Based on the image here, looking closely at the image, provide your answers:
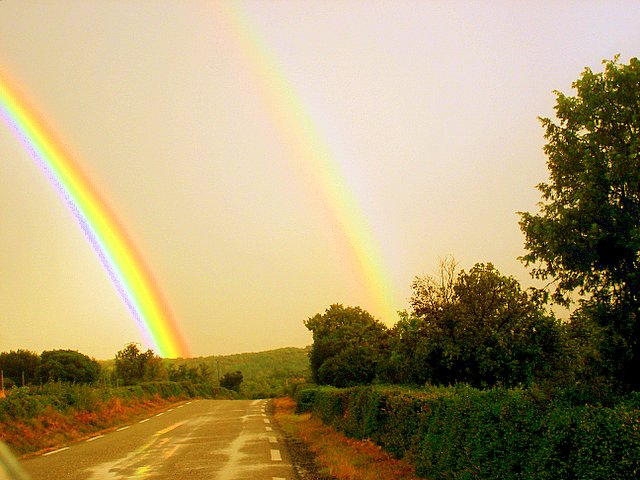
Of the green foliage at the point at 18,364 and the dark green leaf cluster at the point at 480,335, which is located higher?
the green foliage at the point at 18,364

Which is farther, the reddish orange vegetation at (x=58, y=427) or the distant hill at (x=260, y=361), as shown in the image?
A: the distant hill at (x=260, y=361)

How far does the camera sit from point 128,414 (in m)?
29.5

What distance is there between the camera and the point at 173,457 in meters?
13.2

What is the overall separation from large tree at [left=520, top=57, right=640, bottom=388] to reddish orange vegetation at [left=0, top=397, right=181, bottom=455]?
15.1 metres

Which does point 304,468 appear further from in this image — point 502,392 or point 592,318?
point 592,318

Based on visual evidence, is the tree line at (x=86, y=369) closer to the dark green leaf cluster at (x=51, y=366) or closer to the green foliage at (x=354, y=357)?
the dark green leaf cluster at (x=51, y=366)

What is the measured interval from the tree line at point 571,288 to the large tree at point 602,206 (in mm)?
23

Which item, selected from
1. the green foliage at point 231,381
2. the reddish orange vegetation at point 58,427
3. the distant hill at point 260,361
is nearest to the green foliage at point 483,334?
the reddish orange vegetation at point 58,427

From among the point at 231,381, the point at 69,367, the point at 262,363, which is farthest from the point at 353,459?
the point at 262,363

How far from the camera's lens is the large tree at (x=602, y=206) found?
11984 mm

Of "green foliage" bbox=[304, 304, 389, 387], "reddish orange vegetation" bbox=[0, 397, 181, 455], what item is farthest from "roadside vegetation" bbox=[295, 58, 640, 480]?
"reddish orange vegetation" bbox=[0, 397, 181, 455]

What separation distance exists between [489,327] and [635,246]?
5.60 meters

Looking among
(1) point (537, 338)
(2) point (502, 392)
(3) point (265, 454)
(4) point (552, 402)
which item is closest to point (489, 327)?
(1) point (537, 338)

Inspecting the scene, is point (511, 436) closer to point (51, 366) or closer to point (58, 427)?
point (58, 427)
